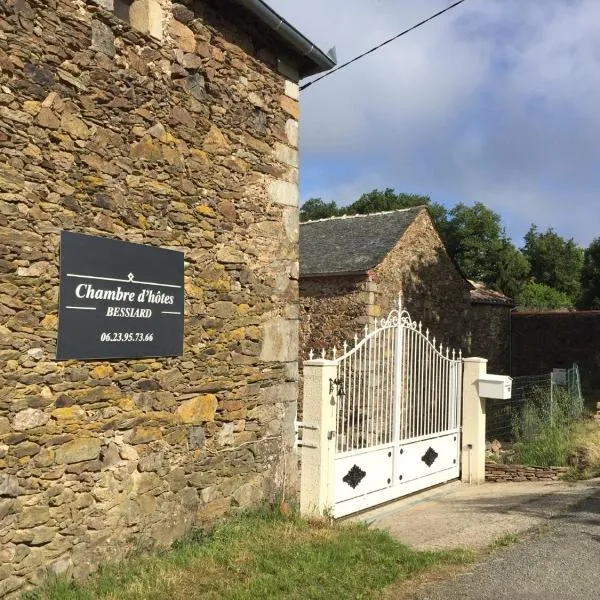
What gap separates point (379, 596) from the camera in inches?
169

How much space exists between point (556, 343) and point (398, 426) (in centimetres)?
1250

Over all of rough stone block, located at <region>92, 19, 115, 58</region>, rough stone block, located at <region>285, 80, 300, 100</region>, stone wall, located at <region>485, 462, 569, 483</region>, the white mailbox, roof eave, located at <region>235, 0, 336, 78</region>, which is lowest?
stone wall, located at <region>485, 462, 569, 483</region>

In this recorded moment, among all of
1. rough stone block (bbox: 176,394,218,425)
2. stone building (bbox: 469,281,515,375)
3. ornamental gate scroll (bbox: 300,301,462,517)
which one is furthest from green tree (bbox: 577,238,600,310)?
rough stone block (bbox: 176,394,218,425)

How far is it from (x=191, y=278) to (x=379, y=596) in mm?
2838

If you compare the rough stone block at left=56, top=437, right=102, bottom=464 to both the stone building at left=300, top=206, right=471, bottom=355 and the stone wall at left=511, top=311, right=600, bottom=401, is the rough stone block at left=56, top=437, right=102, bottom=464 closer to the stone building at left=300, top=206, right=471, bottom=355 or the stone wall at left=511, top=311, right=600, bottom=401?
the stone building at left=300, top=206, right=471, bottom=355

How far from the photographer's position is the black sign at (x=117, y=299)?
14.5 ft

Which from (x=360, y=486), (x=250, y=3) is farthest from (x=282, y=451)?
(x=250, y=3)

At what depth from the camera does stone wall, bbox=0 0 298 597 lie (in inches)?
164

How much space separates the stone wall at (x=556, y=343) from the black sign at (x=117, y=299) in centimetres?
1418

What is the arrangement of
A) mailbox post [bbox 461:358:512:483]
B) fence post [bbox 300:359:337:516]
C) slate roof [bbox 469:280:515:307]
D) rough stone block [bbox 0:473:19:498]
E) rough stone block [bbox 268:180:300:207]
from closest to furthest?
rough stone block [bbox 0:473:19:498]
fence post [bbox 300:359:337:516]
rough stone block [bbox 268:180:300:207]
mailbox post [bbox 461:358:512:483]
slate roof [bbox 469:280:515:307]

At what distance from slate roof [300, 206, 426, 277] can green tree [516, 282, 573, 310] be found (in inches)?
739

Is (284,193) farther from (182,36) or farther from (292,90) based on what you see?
(182,36)

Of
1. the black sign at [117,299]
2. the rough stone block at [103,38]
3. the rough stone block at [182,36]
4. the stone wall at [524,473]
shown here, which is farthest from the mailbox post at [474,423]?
the rough stone block at [103,38]

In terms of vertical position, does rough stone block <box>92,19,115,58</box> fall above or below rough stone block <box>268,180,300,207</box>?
above
